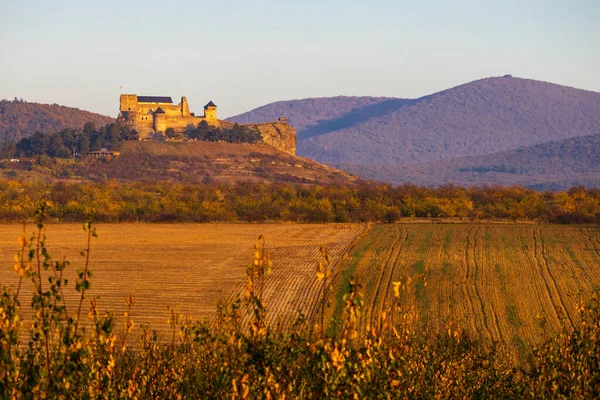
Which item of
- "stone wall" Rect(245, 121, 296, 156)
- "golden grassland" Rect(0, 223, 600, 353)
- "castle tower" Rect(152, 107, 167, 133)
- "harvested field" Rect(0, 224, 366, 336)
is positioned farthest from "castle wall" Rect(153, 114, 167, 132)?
"golden grassland" Rect(0, 223, 600, 353)

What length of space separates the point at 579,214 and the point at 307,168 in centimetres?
7673

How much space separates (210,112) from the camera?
15200cm

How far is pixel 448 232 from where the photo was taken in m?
64.4

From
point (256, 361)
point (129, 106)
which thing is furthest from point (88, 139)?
point (256, 361)

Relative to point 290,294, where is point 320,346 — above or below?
above

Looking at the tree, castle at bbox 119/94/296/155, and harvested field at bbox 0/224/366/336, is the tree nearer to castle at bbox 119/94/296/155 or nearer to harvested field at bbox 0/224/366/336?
castle at bbox 119/94/296/155

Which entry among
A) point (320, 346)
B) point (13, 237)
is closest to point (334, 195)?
point (13, 237)

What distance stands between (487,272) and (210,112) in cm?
11046

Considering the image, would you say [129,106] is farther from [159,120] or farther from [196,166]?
[196,166]

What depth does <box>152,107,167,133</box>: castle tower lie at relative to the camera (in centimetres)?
14800

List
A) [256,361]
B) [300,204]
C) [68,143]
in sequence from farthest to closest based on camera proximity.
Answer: [68,143] < [300,204] < [256,361]

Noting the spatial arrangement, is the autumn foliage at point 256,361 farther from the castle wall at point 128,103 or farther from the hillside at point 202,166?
the castle wall at point 128,103

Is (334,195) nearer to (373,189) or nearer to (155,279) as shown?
(373,189)

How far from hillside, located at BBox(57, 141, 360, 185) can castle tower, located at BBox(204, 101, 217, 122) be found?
7714mm
